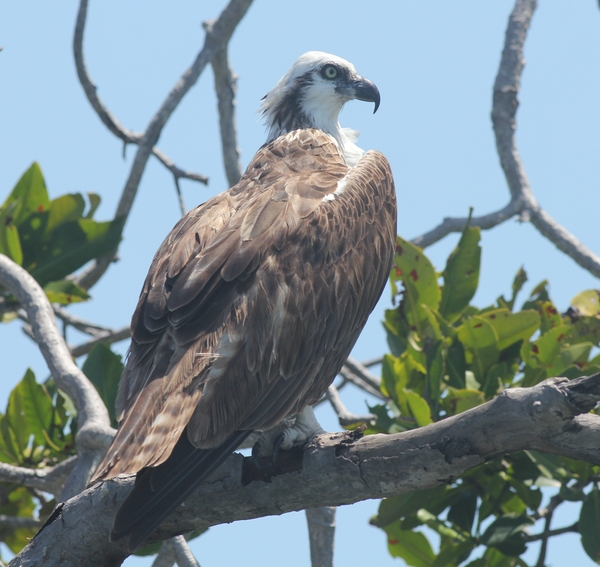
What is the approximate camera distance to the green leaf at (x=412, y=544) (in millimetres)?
5336

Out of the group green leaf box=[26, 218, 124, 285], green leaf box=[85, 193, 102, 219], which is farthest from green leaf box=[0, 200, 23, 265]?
green leaf box=[85, 193, 102, 219]

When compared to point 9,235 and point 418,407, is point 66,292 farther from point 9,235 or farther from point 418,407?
point 418,407

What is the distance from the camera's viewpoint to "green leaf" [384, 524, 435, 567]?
534cm

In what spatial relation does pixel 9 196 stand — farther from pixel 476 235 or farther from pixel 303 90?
pixel 476 235

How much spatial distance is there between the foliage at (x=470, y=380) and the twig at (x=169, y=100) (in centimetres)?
221

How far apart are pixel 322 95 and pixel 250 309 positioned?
253cm

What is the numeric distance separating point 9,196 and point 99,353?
58.8 inches

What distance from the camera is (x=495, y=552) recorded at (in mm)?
5316

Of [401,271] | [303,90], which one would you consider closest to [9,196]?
[303,90]

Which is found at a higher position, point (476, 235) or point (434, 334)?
point (476, 235)

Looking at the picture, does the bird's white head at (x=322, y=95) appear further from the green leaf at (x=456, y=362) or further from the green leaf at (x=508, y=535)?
the green leaf at (x=508, y=535)

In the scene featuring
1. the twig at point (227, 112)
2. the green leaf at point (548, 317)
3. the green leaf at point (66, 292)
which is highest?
the twig at point (227, 112)

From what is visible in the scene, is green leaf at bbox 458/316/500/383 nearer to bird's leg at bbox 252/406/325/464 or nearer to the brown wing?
the brown wing

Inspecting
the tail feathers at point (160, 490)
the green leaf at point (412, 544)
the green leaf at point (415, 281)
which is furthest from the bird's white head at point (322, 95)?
the tail feathers at point (160, 490)
